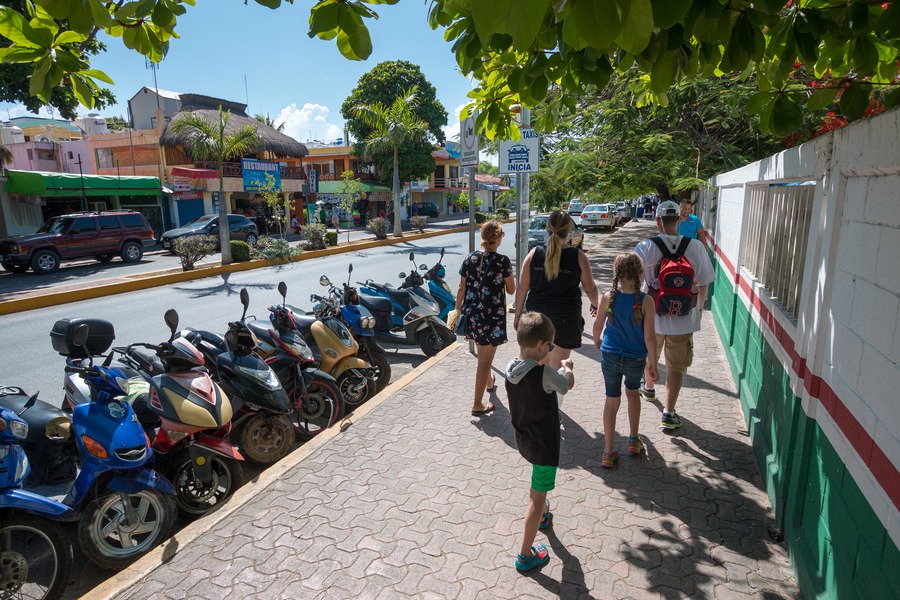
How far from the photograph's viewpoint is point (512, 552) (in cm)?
318

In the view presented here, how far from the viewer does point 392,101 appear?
129 feet

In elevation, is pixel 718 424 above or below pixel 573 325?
below

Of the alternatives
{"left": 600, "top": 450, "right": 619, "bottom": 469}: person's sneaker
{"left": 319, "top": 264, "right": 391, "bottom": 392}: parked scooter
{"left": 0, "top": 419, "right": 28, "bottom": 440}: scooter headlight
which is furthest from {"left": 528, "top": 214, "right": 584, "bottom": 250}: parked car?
{"left": 0, "top": 419, "right": 28, "bottom": 440}: scooter headlight

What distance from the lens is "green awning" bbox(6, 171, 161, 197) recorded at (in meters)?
20.8

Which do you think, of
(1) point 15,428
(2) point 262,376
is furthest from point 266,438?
(1) point 15,428

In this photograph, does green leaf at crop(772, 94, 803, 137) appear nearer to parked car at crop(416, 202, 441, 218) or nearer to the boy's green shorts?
the boy's green shorts

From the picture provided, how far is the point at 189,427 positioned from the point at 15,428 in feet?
3.04

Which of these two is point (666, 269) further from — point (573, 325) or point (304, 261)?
point (304, 261)

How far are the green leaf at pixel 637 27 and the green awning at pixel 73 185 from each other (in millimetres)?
25388

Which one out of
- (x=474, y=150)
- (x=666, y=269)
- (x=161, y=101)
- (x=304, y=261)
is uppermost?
(x=161, y=101)

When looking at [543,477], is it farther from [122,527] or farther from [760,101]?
[122,527]

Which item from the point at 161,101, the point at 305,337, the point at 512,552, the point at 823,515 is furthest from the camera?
the point at 161,101

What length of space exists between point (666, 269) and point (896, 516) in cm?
298

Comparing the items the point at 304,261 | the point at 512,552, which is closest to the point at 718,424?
the point at 512,552
